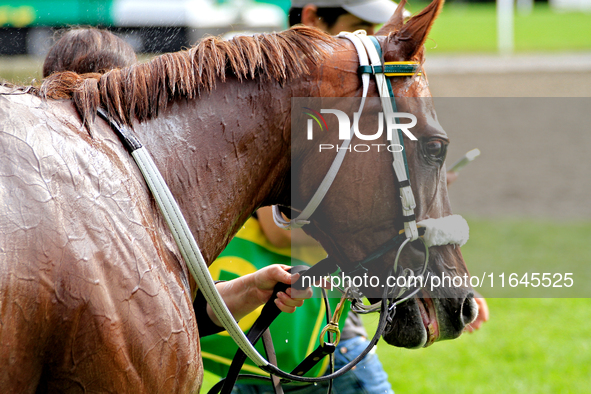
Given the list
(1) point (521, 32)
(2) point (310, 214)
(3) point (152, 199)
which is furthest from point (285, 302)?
(1) point (521, 32)

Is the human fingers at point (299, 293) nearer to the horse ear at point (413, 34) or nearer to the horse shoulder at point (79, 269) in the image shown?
the horse shoulder at point (79, 269)

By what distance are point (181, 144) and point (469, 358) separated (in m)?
3.48

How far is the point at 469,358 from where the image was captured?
4.28 metres

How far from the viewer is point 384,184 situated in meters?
1.60

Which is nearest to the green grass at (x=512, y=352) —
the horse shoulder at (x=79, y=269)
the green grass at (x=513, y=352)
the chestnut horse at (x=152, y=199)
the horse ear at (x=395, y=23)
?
the green grass at (x=513, y=352)

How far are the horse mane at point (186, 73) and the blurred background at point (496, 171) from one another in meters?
0.24

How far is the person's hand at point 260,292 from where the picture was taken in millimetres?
1807

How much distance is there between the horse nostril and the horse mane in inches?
33.4

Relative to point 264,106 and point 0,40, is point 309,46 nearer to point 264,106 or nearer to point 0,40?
point 264,106

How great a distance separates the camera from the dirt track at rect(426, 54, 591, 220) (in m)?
7.80

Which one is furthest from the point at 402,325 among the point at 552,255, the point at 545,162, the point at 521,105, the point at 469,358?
the point at 521,105

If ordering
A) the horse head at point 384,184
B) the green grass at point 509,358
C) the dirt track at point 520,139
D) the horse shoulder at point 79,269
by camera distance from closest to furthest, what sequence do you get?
the horse shoulder at point 79,269, the horse head at point 384,184, the green grass at point 509,358, the dirt track at point 520,139

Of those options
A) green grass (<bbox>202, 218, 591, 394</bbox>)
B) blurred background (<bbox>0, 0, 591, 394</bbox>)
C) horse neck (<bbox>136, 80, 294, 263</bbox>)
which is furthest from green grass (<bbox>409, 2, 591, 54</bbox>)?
horse neck (<bbox>136, 80, 294, 263</bbox>)

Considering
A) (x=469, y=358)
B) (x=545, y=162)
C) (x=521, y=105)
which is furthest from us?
(x=521, y=105)
